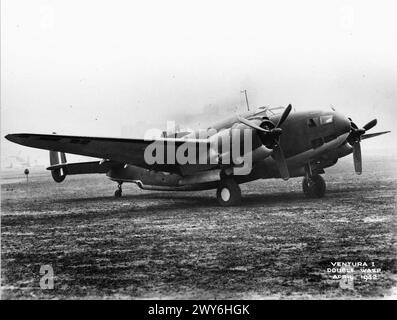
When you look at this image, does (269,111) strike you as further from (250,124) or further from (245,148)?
(245,148)

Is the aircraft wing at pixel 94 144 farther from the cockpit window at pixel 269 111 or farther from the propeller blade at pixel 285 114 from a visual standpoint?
the propeller blade at pixel 285 114

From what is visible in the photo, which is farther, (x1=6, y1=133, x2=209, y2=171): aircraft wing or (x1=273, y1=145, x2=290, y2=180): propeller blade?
(x1=273, y1=145, x2=290, y2=180): propeller blade

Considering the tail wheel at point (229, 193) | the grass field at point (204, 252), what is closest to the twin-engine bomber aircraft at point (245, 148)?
the tail wheel at point (229, 193)

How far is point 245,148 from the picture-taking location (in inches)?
441

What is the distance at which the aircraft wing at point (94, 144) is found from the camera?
9602 millimetres

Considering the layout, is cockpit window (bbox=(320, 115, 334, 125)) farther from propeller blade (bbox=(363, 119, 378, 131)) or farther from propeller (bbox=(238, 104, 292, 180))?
propeller blade (bbox=(363, 119, 378, 131))

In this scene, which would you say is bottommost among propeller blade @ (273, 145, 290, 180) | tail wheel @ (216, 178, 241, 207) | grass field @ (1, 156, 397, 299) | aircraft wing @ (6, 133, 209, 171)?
grass field @ (1, 156, 397, 299)

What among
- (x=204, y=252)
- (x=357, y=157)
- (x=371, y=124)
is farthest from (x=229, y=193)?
(x=204, y=252)

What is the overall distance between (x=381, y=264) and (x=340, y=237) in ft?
5.08

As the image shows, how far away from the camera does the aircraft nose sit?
11.5 metres

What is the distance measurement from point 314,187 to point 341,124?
8.04 ft

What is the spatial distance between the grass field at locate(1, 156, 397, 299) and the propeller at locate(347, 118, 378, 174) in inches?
100.0

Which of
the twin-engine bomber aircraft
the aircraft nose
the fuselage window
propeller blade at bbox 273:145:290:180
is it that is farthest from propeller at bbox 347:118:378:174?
propeller blade at bbox 273:145:290:180

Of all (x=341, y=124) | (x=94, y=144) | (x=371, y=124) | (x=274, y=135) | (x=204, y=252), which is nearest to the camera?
(x=204, y=252)
